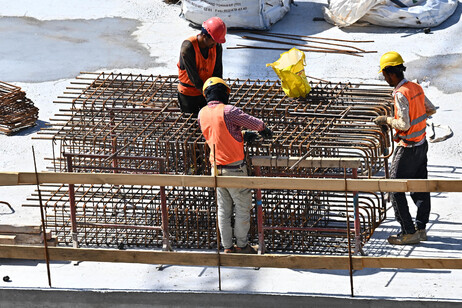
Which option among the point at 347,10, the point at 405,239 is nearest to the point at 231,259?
the point at 405,239

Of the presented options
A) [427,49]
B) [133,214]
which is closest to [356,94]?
[133,214]

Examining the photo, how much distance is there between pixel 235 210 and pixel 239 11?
25.1ft

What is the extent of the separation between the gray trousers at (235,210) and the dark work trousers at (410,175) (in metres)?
1.60

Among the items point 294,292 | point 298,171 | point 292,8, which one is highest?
point 292,8

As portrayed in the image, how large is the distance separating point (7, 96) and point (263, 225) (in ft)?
19.3

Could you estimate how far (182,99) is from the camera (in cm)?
1043

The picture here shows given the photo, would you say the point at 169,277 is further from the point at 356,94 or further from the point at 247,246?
the point at 356,94

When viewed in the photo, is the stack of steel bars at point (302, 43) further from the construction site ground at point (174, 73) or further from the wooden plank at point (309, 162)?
the wooden plank at point (309, 162)

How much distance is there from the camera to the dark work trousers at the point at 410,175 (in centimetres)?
926

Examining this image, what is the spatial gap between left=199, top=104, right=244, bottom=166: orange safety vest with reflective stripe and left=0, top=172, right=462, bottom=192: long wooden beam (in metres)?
0.91

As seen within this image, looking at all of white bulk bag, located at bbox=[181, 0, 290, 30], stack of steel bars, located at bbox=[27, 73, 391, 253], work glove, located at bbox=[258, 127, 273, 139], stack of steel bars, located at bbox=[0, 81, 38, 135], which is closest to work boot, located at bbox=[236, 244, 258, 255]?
stack of steel bars, located at bbox=[27, 73, 391, 253]

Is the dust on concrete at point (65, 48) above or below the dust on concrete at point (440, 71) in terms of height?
above

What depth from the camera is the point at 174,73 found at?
49.4ft

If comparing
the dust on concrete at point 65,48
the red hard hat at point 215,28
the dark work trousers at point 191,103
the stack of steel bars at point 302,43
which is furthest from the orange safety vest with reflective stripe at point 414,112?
the dust on concrete at point 65,48
